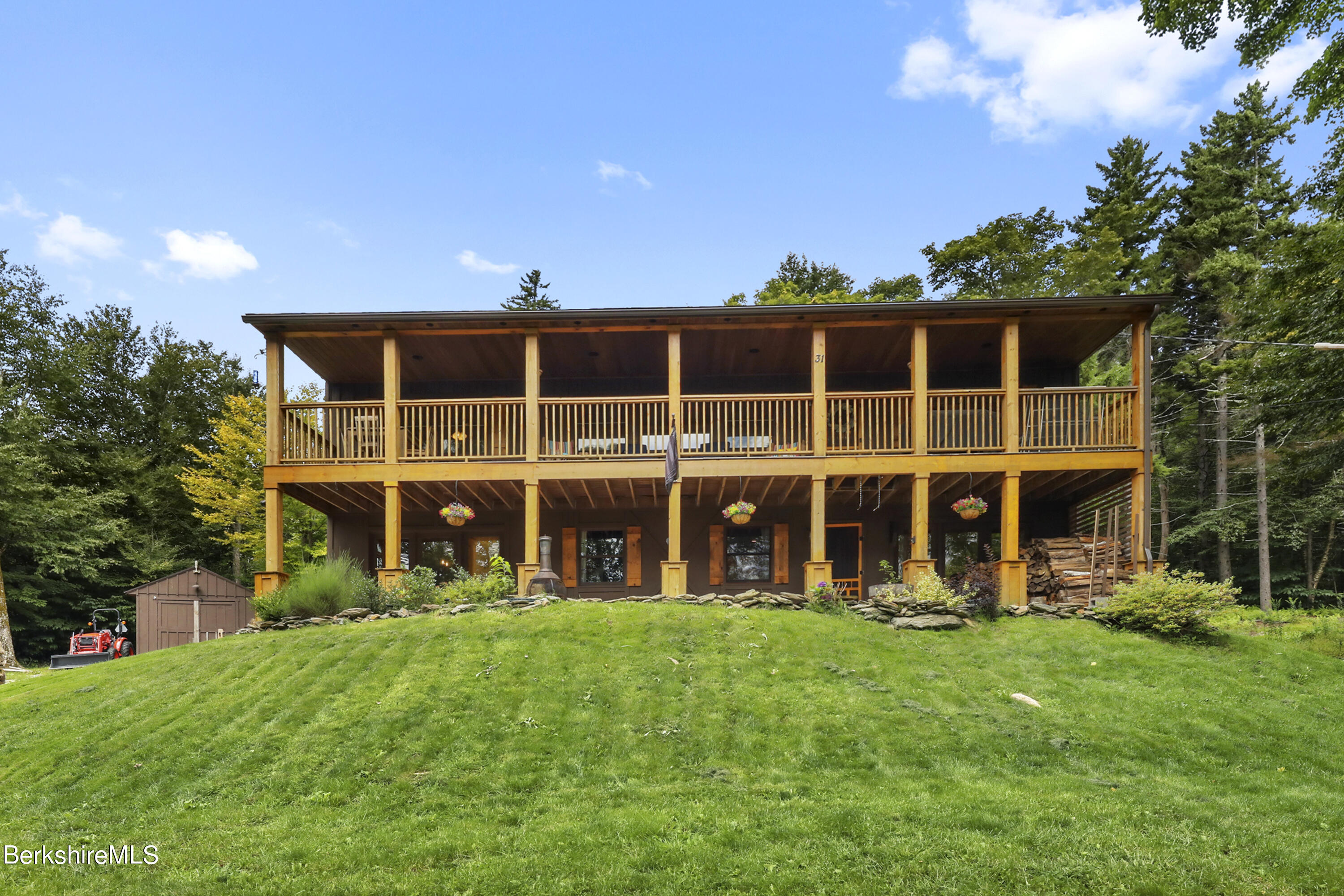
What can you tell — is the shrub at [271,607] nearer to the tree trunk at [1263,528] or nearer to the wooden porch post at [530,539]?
the wooden porch post at [530,539]

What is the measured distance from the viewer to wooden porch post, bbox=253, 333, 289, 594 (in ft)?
47.0

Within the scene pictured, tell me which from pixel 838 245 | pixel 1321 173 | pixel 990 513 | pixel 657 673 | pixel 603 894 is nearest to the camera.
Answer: pixel 603 894

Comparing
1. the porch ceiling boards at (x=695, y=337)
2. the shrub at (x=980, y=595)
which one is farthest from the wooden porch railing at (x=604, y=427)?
the shrub at (x=980, y=595)

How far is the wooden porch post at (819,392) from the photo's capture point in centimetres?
1445

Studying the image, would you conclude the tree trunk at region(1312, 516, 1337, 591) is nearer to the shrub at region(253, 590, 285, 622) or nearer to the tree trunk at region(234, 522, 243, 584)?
the shrub at region(253, 590, 285, 622)

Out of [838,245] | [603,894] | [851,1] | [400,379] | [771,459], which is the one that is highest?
[851,1]

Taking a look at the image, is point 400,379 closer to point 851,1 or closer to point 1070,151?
point 851,1

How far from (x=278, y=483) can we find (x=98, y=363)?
21.3m

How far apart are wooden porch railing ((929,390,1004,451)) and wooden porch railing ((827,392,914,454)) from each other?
1.78 ft

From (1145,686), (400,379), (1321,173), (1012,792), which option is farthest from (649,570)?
(1321,173)

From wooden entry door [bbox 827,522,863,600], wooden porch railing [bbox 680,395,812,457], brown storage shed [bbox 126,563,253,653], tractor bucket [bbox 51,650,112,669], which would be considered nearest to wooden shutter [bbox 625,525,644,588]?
wooden porch railing [bbox 680,395,812,457]

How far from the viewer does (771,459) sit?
1446 cm

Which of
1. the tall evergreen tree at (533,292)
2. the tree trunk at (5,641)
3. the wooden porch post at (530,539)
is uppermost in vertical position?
the tall evergreen tree at (533,292)

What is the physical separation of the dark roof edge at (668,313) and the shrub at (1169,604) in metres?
4.90
